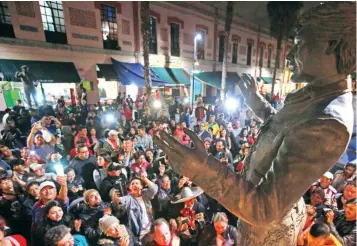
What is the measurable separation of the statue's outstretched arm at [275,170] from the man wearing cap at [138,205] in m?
2.77

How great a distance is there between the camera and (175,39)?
53.2ft

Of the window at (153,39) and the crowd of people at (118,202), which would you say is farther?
the window at (153,39)

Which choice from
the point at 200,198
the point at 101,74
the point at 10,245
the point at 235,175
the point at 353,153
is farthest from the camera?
the point at 101,74

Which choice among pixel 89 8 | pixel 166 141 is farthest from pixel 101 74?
pixel 166 141

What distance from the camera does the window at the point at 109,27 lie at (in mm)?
12484

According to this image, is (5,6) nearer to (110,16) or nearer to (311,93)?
(110,16)

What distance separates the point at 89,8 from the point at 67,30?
1.73 metres

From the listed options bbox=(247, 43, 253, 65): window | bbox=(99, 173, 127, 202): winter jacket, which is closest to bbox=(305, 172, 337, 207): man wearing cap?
bbox=(99, 173, 127, 202): winter jacket

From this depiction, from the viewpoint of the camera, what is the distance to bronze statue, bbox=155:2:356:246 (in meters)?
0.92

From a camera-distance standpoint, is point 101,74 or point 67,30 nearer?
point 67,30

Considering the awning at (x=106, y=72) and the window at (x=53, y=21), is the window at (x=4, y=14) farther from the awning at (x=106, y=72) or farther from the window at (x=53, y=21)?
the awning at (x=106, y=72)

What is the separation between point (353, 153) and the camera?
5848 mm

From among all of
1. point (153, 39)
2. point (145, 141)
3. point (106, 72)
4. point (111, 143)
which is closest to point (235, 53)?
point (153, 39)

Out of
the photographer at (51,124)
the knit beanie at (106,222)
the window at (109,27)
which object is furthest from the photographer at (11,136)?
the window at (109,27)
